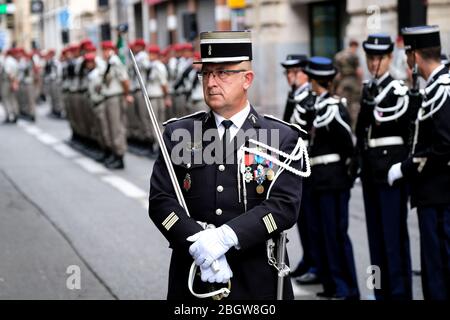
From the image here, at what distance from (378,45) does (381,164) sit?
2.72 ft

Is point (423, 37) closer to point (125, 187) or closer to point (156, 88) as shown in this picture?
point (125, 187)

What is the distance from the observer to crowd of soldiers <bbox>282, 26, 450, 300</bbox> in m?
5.87

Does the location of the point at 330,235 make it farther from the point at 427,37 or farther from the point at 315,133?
the point at 427,37

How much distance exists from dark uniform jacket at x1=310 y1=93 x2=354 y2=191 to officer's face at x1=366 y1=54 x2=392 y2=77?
536mm

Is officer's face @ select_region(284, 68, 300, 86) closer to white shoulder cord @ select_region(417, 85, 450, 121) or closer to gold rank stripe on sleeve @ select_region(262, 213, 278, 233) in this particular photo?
white shoulder cord @ select_region(417, 85, 450, 121)

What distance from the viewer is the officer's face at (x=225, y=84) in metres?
3.91

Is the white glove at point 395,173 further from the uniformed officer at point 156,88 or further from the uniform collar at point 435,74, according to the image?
the uniformed officer at point 156,88

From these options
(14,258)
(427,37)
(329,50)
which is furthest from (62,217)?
(329,50)

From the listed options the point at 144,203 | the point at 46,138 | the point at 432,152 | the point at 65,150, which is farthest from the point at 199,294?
the point at 46,138

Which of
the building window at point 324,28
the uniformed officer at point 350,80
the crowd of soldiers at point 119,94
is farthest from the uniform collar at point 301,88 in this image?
the building window at point 324,28

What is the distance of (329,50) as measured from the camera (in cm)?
2252

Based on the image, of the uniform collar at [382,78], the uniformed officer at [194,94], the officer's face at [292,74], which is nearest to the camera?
the uniform collar at [382,78]

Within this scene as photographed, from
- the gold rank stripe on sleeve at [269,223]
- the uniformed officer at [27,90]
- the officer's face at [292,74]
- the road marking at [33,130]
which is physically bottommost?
the road marking at [33,130]

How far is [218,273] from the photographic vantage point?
12.3 ft
